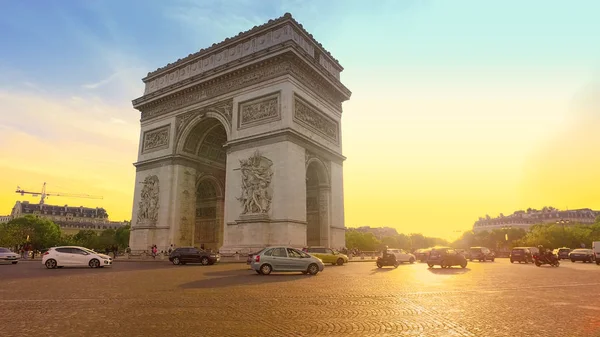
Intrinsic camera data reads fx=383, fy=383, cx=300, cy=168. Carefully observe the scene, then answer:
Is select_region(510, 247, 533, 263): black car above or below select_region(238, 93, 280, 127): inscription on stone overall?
below

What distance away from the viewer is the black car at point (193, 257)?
79.0ft

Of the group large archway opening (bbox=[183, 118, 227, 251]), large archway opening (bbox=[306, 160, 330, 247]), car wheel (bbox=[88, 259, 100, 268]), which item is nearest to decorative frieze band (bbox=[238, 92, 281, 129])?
large archway opening (bbox=[183, 118, 227, 251])

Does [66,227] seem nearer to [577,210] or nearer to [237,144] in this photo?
[237,144]

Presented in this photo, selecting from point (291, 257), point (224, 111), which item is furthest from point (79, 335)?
point (224, 111)

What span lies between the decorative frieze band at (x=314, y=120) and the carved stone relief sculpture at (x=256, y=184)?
4.04 metres

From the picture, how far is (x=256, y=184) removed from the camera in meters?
26.5

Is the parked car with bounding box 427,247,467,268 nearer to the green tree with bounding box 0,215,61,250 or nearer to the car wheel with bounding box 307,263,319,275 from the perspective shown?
the car wheel with bounding box 307,263,319,275

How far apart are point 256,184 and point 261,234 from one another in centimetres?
352

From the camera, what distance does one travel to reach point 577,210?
15100cm

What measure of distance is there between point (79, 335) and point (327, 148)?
A: 2692 centimetres

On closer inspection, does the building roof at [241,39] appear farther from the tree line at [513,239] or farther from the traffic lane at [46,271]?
the tree line at [513,239]

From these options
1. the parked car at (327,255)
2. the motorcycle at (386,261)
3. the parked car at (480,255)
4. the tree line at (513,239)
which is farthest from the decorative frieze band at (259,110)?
the tree line at (513,239)

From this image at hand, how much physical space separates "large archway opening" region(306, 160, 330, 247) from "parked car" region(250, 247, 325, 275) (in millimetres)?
13331

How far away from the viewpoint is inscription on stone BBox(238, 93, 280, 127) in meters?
27.6
